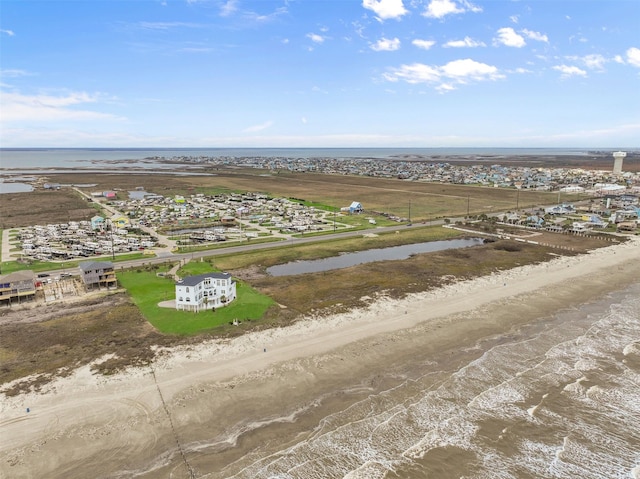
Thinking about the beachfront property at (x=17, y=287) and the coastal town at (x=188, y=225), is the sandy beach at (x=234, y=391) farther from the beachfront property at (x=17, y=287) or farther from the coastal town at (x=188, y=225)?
the coastal town at (x=188, y=225)

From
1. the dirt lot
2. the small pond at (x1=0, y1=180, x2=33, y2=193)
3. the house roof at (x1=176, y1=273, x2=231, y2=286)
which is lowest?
the house roof at (x1=176, y1=273, x2=231, y2=286)

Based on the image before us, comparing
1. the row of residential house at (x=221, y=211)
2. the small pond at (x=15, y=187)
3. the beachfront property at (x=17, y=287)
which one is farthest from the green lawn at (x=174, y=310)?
the small pond at (x=15, y=187)

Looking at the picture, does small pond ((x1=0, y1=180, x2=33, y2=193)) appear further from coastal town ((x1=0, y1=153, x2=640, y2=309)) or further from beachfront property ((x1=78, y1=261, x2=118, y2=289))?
beachfront property ((x1=78, y1=261, x2=118, y2=289))

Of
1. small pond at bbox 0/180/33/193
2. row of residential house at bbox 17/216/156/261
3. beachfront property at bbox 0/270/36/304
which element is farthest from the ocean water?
small pond at bbox 0/180/33/193

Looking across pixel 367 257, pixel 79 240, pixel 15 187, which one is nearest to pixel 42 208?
pixel 79 240

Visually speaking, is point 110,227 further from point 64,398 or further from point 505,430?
point 505,430

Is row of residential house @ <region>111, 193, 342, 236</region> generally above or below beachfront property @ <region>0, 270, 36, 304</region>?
above
